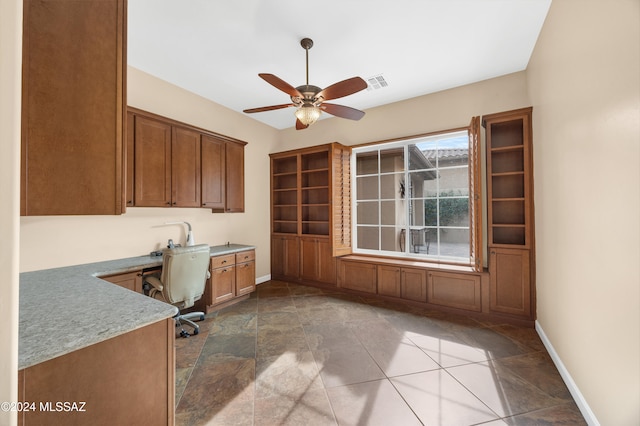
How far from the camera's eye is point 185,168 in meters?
3.38

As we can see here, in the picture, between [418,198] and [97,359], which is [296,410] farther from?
[418,198]

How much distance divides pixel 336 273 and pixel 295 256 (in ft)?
2.96

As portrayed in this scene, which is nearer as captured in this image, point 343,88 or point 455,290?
point 343,88

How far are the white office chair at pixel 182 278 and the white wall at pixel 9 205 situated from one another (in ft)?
7.59

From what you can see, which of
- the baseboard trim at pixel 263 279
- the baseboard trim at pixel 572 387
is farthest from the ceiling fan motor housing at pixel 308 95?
the baseboard trim at pixel 263 279

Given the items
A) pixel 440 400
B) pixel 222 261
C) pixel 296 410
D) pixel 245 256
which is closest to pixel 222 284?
pixel 222 261

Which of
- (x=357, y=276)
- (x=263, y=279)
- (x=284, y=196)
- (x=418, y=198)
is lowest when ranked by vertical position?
(x=263, y=279)

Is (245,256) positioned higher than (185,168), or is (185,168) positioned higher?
(185,168)

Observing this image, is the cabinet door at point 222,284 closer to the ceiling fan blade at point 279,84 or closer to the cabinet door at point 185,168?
the cabinet door at point 185,168

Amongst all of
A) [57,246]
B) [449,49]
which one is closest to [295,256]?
[57,246]

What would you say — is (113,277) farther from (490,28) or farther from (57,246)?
(490,28)

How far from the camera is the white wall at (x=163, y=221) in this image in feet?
8.13

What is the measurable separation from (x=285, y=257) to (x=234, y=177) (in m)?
1.80

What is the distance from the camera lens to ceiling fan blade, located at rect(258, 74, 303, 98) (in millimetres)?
2080
